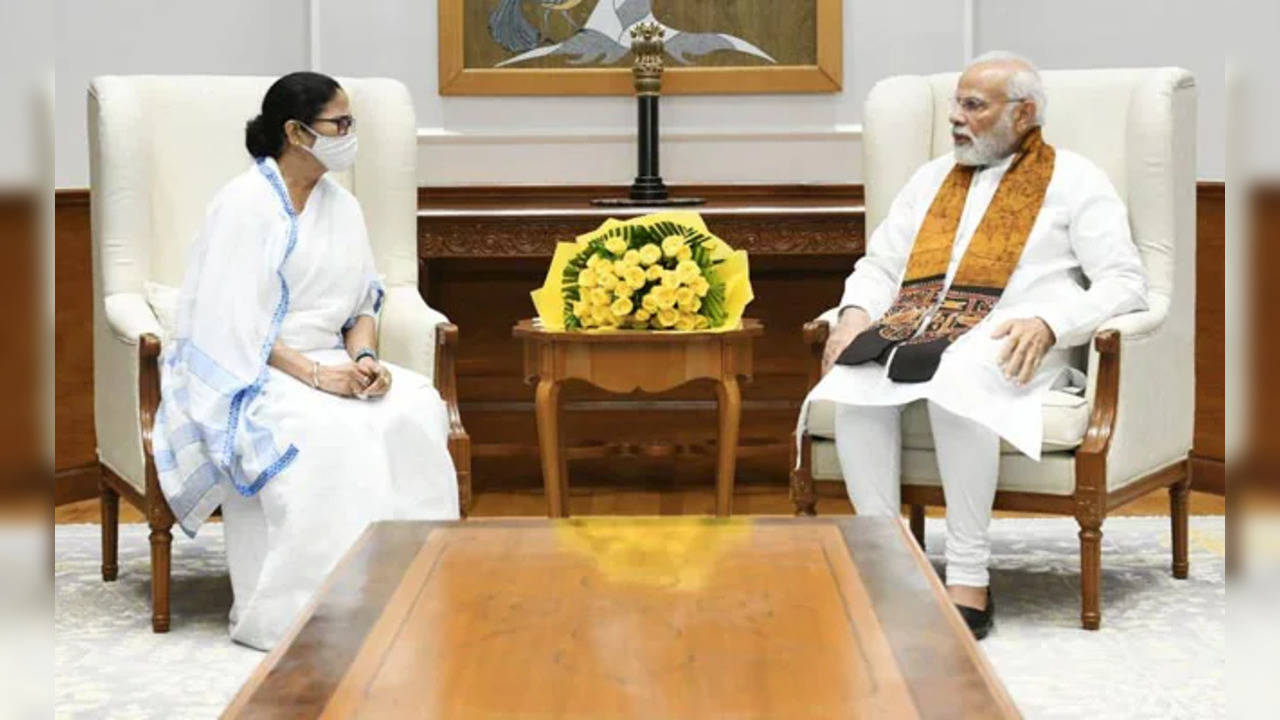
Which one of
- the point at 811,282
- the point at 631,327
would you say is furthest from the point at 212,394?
the point at 811,282

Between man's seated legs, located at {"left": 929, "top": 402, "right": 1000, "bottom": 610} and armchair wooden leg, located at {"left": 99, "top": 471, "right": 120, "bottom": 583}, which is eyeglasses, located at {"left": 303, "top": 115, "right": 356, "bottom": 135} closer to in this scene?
armchair wooden leg, located at {"left": 99, "top": 471, "right": 120, "bottom": 583}

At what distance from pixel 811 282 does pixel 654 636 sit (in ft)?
13.4

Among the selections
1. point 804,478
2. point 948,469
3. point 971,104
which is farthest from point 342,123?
point 948,469

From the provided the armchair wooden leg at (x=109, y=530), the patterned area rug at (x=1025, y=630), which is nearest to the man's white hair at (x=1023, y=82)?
the patterned area rug at (x=1025, y=630)

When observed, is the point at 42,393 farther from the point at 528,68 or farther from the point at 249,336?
the point at 528,68

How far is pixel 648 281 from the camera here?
466 cm

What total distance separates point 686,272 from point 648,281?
0.34ft

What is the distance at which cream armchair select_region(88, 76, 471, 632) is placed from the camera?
14.9 ft

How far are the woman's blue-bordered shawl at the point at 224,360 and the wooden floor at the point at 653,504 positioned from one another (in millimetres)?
1683

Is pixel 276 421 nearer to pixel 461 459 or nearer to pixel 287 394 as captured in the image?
pixel 287 394

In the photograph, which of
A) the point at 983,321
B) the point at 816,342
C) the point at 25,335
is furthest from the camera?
the point at 816,342

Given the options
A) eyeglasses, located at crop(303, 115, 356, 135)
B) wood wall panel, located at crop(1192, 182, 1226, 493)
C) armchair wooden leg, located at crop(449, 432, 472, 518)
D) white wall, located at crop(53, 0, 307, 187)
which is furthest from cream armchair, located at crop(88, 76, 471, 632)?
wood wall panel, located at crop(1192, 182, 1226, 493)

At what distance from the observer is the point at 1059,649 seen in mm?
4055

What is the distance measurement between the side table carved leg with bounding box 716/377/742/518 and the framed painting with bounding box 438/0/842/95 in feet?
6.27
